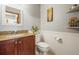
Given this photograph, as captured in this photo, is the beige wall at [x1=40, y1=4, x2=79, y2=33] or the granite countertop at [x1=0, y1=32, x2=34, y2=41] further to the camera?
the beige wall at [x1=40, y1=4, x2=79, y2=33]

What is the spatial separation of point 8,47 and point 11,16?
347 millimetres

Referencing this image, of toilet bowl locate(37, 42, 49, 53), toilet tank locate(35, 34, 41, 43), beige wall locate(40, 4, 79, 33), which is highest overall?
beige wall locate(40, 4, 79, 33)

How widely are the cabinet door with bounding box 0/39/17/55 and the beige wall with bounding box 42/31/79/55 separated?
372mm

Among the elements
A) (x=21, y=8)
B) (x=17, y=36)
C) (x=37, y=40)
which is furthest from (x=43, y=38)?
(x=21, y=8)

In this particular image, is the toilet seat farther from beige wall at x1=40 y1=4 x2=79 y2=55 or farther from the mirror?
the mirror

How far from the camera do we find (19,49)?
160cm

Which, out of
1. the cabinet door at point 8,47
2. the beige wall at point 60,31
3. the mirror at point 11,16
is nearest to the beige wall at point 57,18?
the beige wall at point 60,31

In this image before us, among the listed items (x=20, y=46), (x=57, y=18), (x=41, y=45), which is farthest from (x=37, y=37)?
(x=57, y=18)

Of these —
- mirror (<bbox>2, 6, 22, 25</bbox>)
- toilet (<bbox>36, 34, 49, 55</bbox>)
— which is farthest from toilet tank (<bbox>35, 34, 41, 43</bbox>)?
mirror (<bbox>2, 6, 22, 25</bbox>)

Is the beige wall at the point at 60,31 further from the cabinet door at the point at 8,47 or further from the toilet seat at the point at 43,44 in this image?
the cabinet door at the point at 8,47

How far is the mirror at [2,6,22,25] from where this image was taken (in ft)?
5.06

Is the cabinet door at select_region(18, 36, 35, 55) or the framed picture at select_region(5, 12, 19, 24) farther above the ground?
the framed picture at select_region(5, 12, 19, 24)
